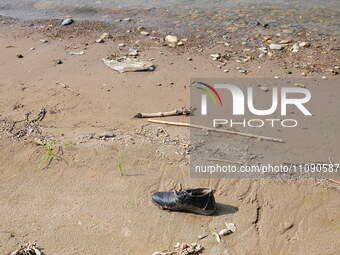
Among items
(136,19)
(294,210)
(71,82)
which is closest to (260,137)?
(294,210)

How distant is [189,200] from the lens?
11.4 ft

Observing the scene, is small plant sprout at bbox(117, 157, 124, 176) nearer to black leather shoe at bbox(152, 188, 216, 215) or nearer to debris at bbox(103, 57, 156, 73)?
black leather shoe at bbox(152, 188, 216, 215)

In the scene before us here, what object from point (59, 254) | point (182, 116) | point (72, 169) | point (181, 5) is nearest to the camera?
point (59, 254)

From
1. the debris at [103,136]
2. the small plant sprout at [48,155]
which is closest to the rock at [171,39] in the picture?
the debris at [103,136]

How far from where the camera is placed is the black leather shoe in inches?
136

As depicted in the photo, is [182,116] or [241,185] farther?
[182,116]

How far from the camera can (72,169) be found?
13.6 feet

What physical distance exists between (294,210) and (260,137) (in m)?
1.09

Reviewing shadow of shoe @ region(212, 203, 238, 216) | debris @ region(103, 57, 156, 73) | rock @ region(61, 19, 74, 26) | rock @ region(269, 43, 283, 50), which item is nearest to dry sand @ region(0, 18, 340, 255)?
shadow of shoe @ region(212, 203, 238, 216)

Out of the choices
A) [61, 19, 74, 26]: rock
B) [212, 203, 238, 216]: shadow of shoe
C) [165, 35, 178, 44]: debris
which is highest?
[61, 19, 74, 26]: rock

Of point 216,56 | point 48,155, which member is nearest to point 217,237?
point 48,155

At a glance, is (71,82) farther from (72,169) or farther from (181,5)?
(181,5)

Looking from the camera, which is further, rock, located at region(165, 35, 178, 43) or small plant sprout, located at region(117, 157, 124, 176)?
rock, located at region(165, 35, 178, 43)

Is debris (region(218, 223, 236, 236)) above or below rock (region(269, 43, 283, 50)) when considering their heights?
below
